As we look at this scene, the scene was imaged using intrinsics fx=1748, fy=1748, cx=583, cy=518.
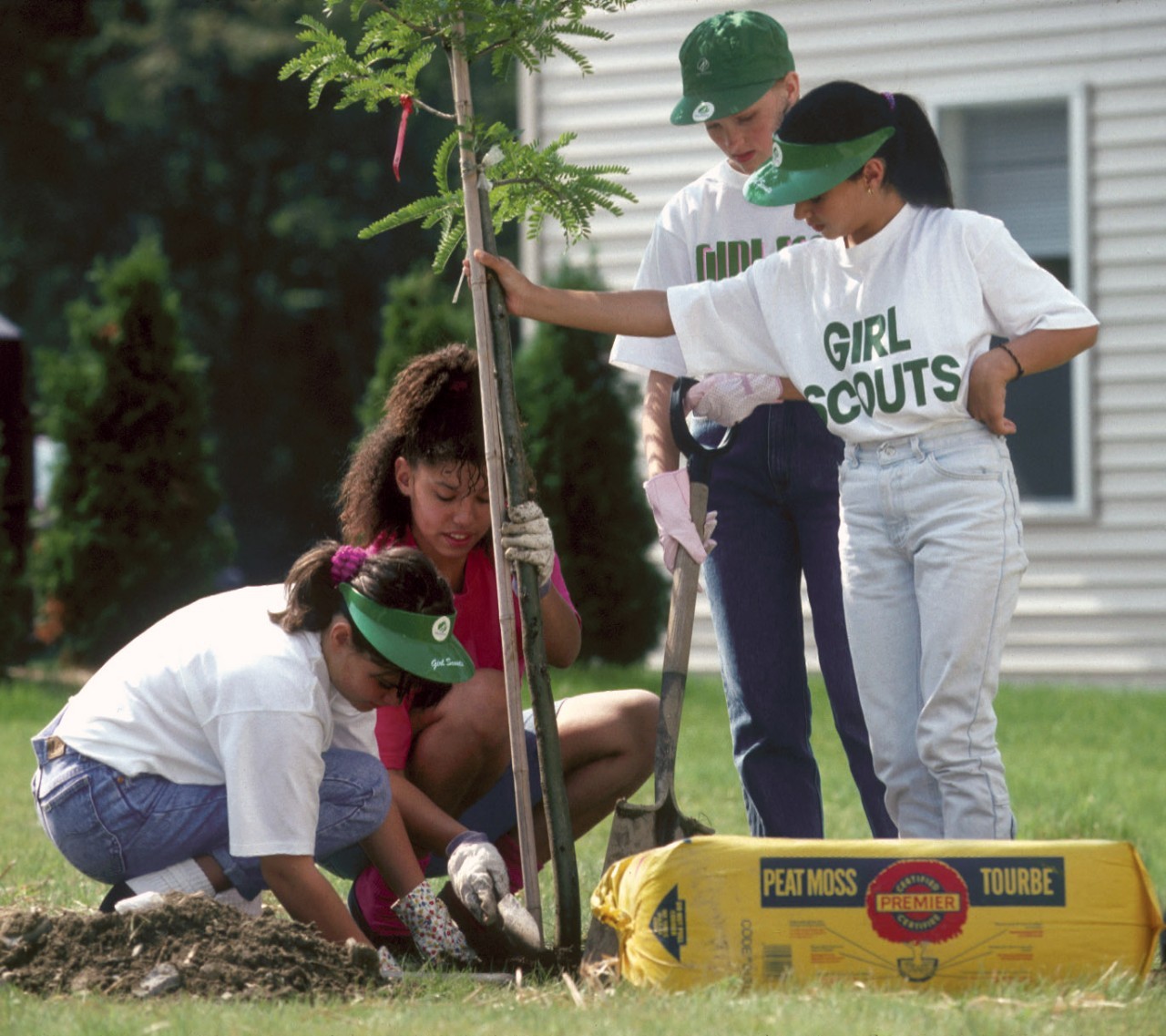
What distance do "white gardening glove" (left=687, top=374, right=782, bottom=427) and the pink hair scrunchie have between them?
32.0 inches

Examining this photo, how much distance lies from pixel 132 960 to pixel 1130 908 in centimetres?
180

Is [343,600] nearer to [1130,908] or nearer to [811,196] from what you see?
[811,196]

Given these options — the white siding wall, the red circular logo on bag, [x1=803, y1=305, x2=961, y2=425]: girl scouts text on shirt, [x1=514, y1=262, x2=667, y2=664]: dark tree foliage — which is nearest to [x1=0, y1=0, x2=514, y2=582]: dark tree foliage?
[x1=514, y1=262, x2=667, y2=664]: dark tree foliage

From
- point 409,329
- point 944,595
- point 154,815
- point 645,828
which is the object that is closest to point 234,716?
point 154,815

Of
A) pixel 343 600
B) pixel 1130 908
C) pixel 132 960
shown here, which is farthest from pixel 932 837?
pixel 132 960

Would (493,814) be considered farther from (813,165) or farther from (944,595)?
(813,165)

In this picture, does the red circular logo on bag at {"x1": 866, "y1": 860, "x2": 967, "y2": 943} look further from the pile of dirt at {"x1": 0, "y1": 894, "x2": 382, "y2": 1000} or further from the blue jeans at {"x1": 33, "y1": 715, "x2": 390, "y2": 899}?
the blue jeans at {"x1": 33, "y1": 715, "x2": 390, "y2": 899}

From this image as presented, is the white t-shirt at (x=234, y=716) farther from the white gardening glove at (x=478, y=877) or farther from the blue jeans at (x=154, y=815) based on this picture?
the white gardening glove at (x=478, y=877)

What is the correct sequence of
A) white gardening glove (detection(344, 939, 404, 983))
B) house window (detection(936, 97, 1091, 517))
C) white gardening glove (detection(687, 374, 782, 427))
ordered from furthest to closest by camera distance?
house window (detection(936, 97, 1091, 517)) → white gardening glove (detection(687, 374, 782, 427)) → white gardening glove (detection(344, 939, 404, 983))

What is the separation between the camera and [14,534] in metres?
12.2

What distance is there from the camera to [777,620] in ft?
13.4

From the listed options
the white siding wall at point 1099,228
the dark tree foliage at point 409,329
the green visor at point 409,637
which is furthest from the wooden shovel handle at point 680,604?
the dark tree foliage at point 409,329

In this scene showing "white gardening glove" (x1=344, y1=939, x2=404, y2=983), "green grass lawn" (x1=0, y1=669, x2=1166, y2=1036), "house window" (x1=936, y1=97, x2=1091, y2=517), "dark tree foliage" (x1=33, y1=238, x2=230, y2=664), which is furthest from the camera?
"dark tree foliage" (x1=33, y1=238, x2=230, y2=664)

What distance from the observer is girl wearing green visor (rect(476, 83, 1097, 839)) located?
3385mm
